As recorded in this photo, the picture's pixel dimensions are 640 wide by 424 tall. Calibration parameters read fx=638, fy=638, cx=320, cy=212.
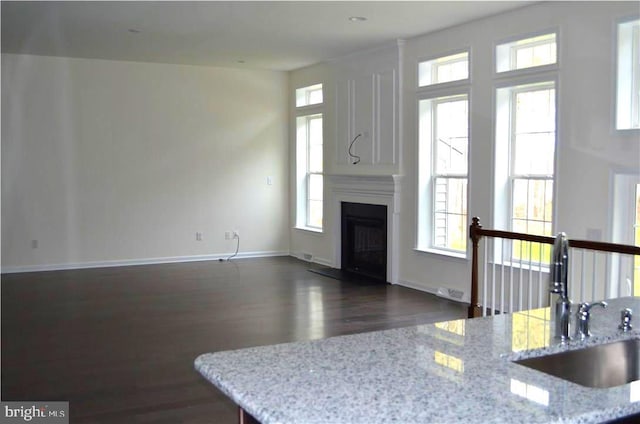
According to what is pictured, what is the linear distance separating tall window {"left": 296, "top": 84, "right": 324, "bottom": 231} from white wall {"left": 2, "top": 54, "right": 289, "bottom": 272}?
32 cm

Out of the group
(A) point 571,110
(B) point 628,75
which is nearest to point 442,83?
(A) point 571,110

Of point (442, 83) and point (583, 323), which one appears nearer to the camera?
point (583, 323)

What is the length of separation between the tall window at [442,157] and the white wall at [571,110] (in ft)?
0.82

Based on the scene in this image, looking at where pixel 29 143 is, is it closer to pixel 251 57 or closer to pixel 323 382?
pixel 251 57

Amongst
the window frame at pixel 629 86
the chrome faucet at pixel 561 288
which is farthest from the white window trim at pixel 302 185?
the chrome faucet at pixel 561 288

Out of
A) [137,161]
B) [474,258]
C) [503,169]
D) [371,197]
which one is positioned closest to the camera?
[474,258]

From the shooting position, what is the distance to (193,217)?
9.32 m

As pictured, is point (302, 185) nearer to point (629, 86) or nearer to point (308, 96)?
point (308, 96)

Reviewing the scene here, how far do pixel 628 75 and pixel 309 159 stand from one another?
5469 mm

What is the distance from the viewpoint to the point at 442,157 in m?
6.97

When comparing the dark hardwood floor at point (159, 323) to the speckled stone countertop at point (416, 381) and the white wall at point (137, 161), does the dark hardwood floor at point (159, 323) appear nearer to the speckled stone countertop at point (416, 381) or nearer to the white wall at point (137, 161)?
the white wall at point (137, 161)

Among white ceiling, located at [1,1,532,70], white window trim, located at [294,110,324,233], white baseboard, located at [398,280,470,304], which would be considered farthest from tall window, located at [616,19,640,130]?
white window trim, located at [294,110,324,233]

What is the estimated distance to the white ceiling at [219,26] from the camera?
568 cm

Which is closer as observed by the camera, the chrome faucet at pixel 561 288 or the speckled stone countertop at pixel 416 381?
the speckled stone countertop at pixel 416 381
